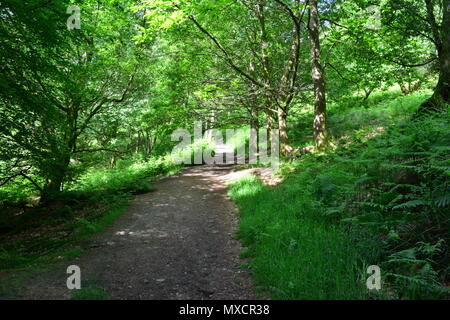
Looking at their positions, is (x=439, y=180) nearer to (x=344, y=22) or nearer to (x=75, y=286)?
(x=75, y=286)

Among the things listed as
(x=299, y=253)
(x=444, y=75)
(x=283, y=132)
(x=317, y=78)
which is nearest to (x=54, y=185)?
(x=299, y=253)

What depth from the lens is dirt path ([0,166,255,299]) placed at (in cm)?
412

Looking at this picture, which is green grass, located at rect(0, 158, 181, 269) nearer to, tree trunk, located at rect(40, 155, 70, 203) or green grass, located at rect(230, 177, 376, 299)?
tree trunk, located at rect(40, 155, 70, 203)

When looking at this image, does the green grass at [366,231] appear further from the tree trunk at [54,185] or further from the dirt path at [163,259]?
the tree trunk at [54,185]

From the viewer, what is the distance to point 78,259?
17.1ft

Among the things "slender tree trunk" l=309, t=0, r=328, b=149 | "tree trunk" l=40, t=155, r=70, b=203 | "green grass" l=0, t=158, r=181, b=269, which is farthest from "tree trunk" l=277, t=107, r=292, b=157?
"tree trunk" l=40, t=155, r=70, b=203

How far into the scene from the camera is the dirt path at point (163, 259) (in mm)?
4117

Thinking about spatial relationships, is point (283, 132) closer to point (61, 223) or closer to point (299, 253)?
point (299, 253)

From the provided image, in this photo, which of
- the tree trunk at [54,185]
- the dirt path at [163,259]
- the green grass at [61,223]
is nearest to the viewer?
the dirt path at [163,259]

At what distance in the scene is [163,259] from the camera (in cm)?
535

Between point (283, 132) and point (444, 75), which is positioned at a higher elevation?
point (444, 75)

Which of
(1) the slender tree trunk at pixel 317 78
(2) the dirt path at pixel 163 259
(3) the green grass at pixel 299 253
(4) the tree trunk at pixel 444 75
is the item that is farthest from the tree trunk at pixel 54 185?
(4) the tree trunk at pixel 444 75

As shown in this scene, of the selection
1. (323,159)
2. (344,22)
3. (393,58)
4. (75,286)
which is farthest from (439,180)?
(344,22)
